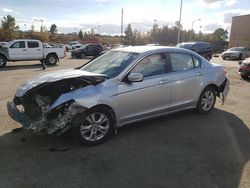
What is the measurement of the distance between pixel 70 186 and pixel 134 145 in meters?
1.58

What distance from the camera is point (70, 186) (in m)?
3.53

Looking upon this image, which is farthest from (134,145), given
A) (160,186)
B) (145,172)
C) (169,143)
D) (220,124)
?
(220,124)

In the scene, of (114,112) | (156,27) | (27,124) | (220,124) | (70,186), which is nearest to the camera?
(70,186)

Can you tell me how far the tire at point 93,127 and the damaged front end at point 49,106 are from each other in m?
0.14

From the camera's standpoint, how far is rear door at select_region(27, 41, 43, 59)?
1953cm

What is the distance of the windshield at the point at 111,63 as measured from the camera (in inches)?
206

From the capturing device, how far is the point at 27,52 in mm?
19453

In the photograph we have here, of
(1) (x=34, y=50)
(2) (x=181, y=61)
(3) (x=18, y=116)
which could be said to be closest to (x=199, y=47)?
(1) (x=34, y=50)

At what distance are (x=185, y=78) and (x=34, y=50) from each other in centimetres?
1587

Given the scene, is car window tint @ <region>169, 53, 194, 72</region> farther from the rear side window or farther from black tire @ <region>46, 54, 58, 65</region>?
black tire @ <region>46, 54, 58, 65</region>

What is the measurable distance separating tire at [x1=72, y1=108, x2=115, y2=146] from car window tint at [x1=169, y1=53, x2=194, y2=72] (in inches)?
75.4

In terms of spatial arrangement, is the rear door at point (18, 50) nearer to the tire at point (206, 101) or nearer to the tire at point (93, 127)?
the tire at point (206, 101)

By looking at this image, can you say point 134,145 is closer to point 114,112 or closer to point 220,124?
point 114,112

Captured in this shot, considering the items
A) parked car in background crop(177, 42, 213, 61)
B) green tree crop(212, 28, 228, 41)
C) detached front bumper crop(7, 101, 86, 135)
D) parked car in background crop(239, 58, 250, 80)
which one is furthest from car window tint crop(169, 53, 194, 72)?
green tree crop(212, 28, 228, 41)
